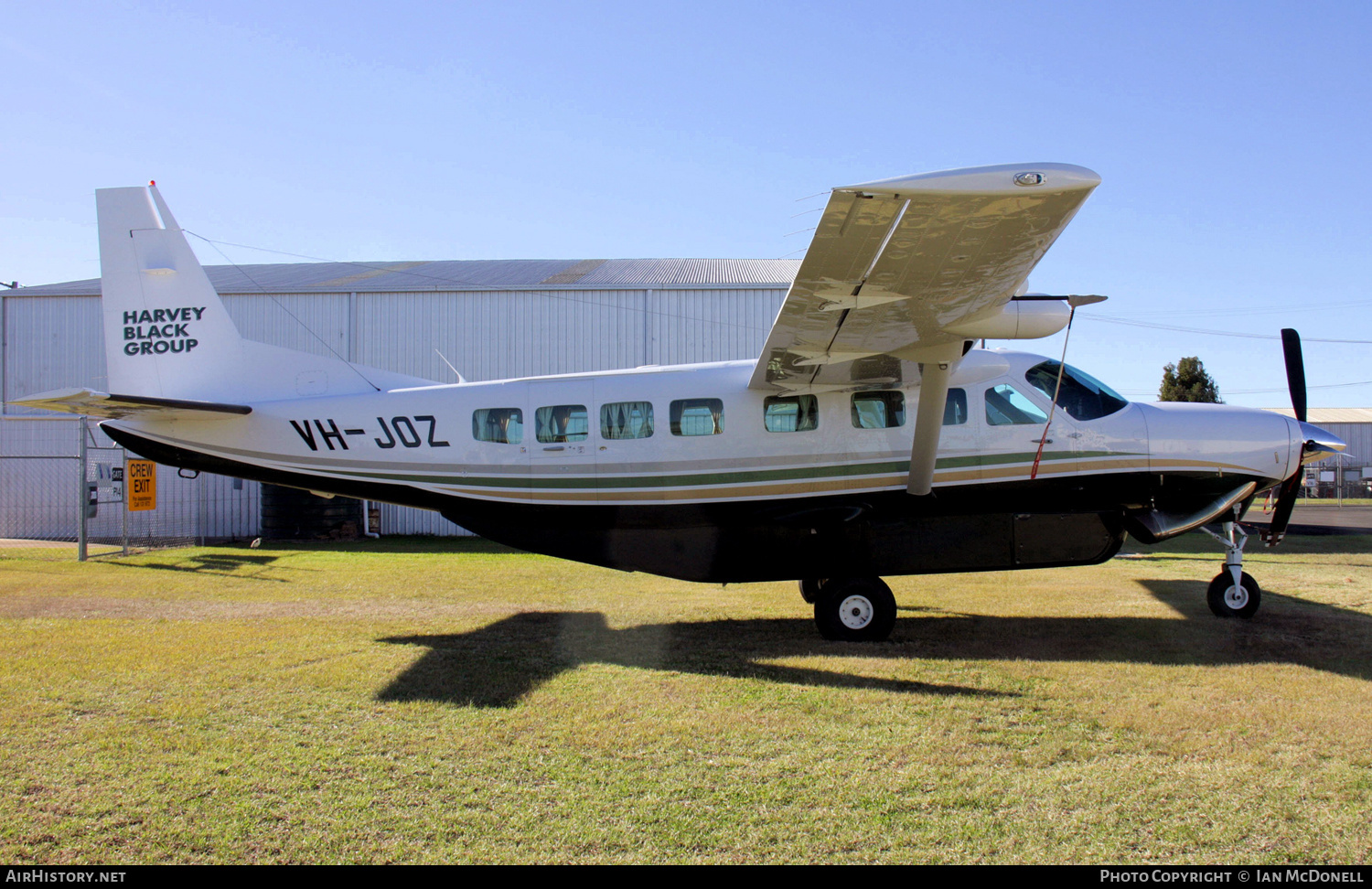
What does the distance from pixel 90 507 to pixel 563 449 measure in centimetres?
1679

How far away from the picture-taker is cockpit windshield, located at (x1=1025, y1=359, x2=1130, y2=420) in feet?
28.4

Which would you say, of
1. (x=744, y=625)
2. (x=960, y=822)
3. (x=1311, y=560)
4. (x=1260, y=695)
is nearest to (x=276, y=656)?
(x=744, y=625)

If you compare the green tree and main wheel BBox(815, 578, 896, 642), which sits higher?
the green tree

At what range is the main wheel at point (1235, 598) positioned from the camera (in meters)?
8.94

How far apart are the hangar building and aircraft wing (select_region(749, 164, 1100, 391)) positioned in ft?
43.8

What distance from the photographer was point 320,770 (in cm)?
447

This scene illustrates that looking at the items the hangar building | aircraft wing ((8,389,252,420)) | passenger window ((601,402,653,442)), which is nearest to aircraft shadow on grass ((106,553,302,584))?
aircraft wing ((8,389,252,420))

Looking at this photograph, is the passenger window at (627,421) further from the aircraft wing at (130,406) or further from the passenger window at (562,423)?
the aircraft wing at (130,406)

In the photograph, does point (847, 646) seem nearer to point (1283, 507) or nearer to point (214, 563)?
point (1283, 507)

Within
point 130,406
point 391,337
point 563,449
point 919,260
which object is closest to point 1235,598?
point 919,260

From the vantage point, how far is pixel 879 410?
8.73m

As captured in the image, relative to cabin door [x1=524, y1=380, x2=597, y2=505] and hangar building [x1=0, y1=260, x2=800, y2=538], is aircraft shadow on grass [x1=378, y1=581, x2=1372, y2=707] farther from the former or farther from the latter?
hangar building [x1=0, y1=260, x2=800, y2=538]

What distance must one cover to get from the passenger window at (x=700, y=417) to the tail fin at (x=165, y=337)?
3574 mm

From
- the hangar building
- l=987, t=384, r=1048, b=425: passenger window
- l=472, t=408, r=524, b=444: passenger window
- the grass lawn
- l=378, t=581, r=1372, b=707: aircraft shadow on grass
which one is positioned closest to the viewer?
the grass lawn
